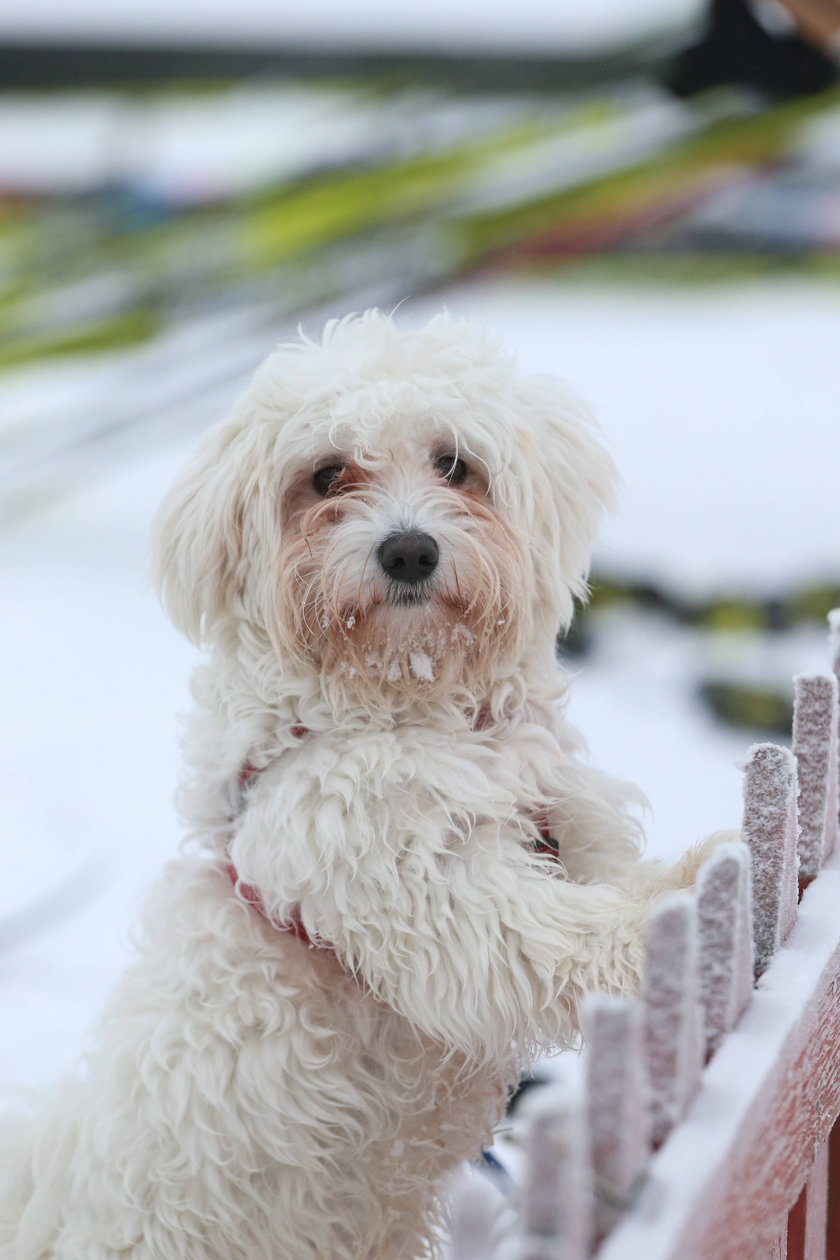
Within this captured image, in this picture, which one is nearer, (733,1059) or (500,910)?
(733,1059)

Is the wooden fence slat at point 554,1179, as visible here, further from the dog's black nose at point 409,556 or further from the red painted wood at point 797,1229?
the dog's black nose at point 409,556

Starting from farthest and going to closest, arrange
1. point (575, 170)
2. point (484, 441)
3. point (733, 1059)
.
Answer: point (575, 170) → point (484, 441) → point (733, 1059)

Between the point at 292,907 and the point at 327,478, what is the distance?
0.47 meters

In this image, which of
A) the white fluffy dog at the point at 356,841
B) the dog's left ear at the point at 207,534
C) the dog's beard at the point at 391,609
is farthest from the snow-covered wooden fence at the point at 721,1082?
the dog's left ear at the point at 207,534

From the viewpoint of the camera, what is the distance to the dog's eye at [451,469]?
1.39m

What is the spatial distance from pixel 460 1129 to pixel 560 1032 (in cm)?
25

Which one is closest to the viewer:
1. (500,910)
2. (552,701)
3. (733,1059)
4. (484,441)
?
(733,1059)

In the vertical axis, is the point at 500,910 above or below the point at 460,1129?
above

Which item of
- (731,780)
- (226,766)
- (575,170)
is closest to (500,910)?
(226,766)

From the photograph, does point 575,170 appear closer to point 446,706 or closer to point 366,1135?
point 446,706

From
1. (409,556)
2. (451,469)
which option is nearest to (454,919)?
(409,556)

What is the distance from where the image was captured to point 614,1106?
0.68 m

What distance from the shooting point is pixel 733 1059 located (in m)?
0.87

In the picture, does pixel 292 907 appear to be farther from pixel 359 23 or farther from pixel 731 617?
pixel 359 23
